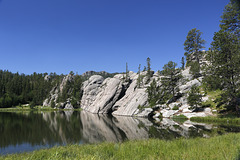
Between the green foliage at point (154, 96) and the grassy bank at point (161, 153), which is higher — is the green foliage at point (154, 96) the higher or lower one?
the higher one

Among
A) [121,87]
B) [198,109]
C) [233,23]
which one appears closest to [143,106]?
[198,109]

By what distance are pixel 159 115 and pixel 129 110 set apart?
16708mm

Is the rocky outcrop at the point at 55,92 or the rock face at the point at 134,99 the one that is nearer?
the rock face at the point at 134,99

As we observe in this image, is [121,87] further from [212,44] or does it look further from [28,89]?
[28,89]

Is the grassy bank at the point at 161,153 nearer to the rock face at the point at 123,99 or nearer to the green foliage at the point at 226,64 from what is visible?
the green foliage at the point at 226,64

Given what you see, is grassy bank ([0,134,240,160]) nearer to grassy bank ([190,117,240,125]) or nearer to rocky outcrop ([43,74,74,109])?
grassy bank ([190,117,240,125])

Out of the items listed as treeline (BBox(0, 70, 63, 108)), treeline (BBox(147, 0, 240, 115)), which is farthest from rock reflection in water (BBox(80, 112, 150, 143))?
treeline (BBox(0, 70, 63, 108))

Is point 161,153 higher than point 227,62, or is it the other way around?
point 227,62

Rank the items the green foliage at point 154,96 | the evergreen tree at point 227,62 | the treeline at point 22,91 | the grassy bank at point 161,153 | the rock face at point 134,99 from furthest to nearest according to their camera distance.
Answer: the treeline at point 22,91 → the green foliage at point 154,96 → the rock face at point 134,99 → the evergreen tree at point 227,62 → the grassy bank at point 161,153

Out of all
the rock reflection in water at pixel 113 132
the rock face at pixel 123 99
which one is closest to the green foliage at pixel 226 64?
the rock reflection in water at pixel 113 132

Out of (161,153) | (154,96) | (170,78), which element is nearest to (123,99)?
(154,96)

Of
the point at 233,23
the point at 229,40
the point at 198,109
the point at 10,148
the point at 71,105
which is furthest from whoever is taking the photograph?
the point at 71,105

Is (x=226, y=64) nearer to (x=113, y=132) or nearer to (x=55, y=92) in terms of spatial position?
(x=113, y=132)

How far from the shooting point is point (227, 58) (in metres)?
36.0
